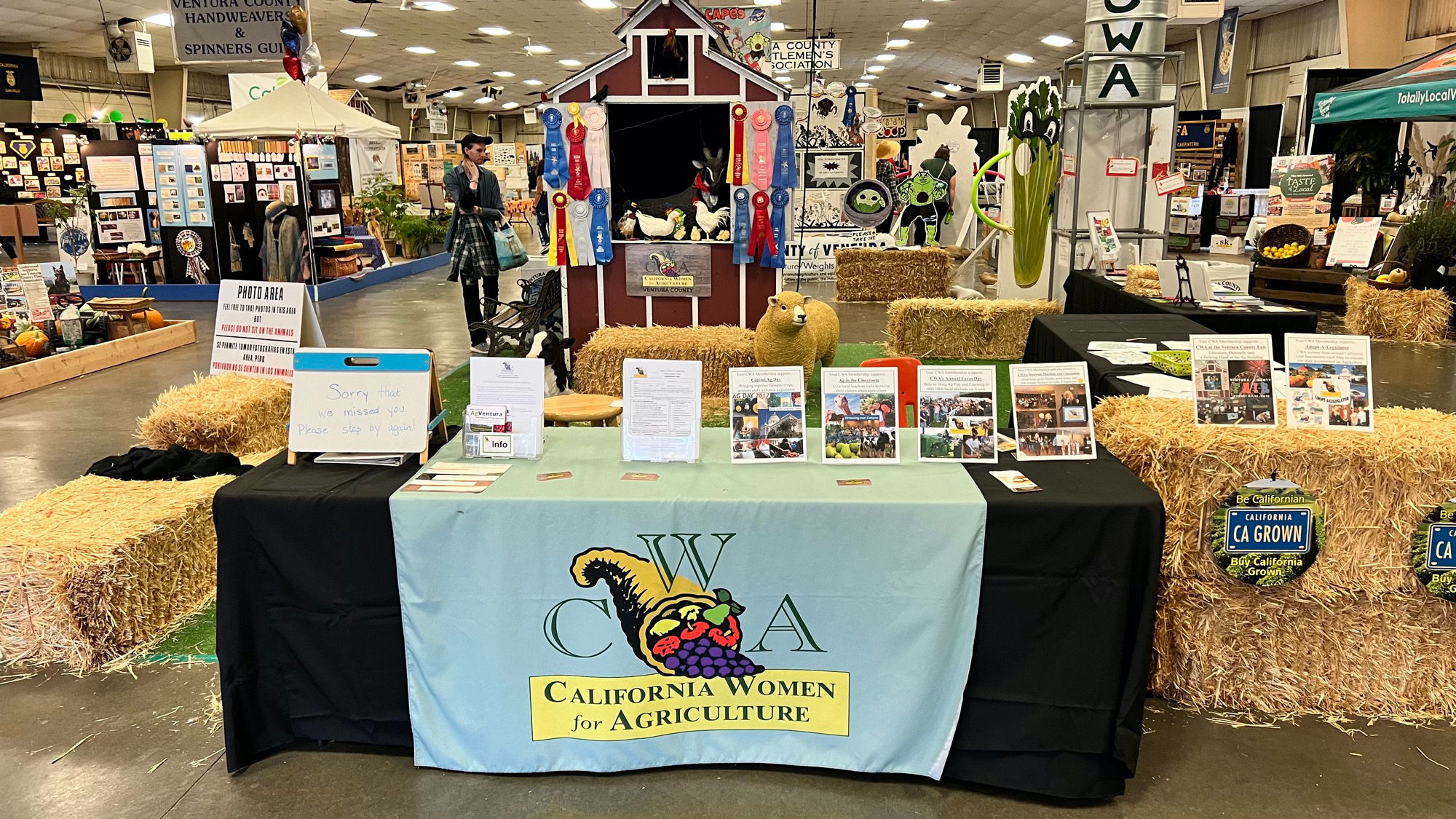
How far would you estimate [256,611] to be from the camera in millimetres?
2354

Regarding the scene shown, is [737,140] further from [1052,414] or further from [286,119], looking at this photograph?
[286,119]

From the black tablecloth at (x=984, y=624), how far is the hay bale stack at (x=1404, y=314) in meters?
7.14

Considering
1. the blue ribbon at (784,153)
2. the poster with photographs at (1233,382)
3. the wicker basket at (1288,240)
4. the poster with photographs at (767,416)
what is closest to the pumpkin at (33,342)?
the blue ribbon at (784,153)

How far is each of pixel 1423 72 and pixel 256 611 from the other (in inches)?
309

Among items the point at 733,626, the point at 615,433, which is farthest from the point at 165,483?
the point at 733,626

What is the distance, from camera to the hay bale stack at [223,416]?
3938 mm

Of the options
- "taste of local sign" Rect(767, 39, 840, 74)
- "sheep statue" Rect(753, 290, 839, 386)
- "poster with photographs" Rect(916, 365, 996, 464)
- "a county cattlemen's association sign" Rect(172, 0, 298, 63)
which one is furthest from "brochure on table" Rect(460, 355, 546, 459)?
"taste of local sign" Rect(767, 39, 840, 74)

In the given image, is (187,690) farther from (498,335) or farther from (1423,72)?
(1423,72)

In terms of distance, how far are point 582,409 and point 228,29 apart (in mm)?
5938

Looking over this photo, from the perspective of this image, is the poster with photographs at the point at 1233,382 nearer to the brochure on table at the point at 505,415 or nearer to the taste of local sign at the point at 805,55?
the brochure on table at the point at 505,415

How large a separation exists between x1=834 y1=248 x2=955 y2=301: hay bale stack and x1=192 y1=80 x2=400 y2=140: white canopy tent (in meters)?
5.09

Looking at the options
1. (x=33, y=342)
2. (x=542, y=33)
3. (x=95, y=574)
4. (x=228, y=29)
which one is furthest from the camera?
→ (x=542, y=33)

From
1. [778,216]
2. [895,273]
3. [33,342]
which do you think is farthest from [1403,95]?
[33,342]

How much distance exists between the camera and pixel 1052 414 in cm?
249
